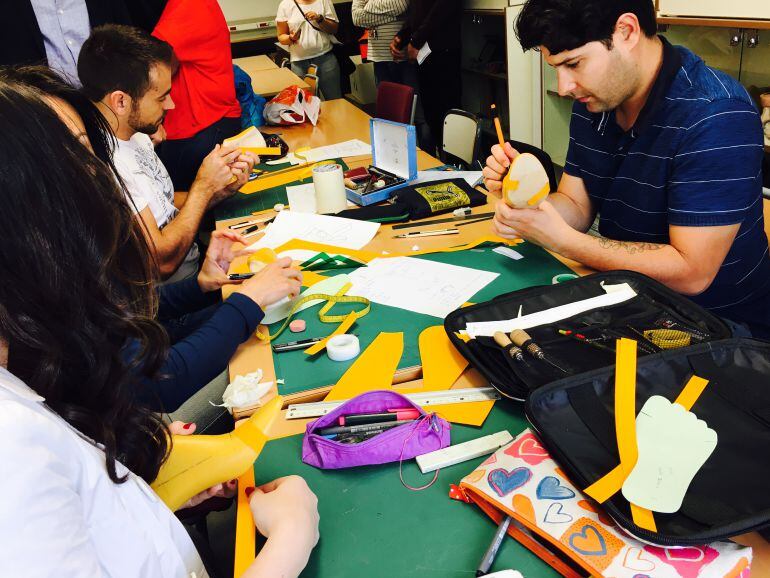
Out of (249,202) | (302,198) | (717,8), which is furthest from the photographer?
(717,8)

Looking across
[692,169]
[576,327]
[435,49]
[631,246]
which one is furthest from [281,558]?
[435,49]

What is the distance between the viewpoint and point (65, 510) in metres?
0.53

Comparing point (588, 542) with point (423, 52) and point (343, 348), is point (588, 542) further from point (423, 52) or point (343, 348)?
point (423, 52)

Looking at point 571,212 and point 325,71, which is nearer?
point 571,212

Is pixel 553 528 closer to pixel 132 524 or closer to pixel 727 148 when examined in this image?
pixel 132 524

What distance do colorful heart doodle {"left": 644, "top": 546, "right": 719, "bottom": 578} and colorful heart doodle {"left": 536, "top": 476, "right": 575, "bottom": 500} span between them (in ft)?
0.35

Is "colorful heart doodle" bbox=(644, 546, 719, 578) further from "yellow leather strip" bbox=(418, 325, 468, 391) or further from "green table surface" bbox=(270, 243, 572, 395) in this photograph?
"green table surface" bbox=(270, 243, 572, 395)

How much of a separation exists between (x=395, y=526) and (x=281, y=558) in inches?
6.5

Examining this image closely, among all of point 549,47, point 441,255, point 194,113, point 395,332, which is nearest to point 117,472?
point 395,332

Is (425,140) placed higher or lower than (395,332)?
lower

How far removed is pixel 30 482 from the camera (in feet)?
1.65

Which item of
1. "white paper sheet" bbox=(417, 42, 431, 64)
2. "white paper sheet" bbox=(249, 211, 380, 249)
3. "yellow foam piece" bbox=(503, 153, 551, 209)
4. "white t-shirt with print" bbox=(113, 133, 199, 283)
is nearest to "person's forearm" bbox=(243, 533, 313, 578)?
"yellow foam piece" bbox=(503, 153, 551, 209)

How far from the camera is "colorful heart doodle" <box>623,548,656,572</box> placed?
66 cm

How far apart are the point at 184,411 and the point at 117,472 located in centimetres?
93
